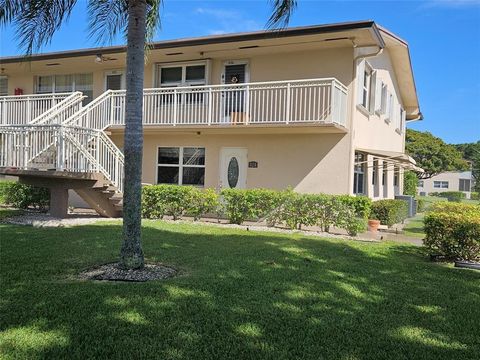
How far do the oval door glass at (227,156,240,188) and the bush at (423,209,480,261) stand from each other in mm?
8216

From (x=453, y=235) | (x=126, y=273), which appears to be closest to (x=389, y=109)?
(x=453, y=235)

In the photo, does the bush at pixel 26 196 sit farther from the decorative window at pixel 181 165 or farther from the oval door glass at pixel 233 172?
the oval door glass at pixel 233 172

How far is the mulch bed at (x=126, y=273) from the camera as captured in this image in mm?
6238

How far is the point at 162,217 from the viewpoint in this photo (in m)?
13.7

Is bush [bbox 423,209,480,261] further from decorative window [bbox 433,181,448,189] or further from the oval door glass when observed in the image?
decorative window [bbox 433,181,448,189]

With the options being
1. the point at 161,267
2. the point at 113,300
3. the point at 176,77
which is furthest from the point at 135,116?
the point at 176,77

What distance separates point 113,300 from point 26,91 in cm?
1890

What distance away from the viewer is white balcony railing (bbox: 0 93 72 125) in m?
17.8

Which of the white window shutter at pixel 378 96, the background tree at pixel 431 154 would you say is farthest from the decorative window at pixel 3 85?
the background tree at pixel 431 154

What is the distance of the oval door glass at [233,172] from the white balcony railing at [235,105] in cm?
156

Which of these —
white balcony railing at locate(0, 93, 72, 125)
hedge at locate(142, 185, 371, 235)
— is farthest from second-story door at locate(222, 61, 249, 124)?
white balcony railing at locate(0, 93, 72, 125)

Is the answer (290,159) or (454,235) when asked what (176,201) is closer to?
(290,159)

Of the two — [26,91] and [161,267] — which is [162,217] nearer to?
[161,267]

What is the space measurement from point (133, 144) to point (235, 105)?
9129mm
